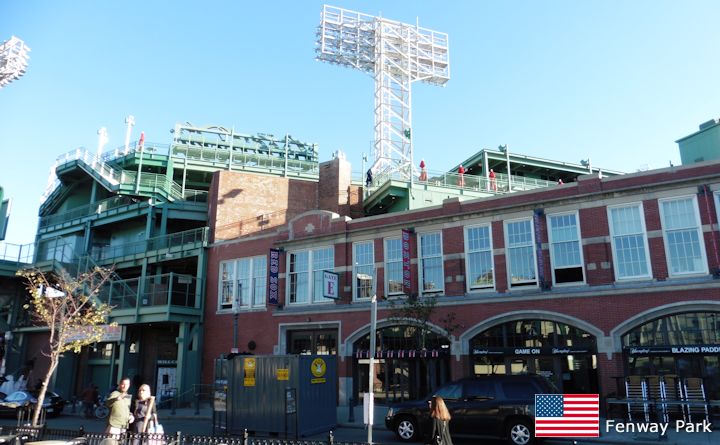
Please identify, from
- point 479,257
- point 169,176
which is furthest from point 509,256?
point 169,176

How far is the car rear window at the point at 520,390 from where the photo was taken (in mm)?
14430

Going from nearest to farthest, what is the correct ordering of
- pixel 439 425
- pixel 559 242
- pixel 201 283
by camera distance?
pixel 439 425, pixel 559 242, pixel 201 283

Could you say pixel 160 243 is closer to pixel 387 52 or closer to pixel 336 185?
pixel 336 185

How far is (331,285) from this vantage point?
86.8ft

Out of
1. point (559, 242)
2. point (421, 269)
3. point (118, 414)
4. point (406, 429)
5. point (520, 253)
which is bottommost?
point (406, 429)

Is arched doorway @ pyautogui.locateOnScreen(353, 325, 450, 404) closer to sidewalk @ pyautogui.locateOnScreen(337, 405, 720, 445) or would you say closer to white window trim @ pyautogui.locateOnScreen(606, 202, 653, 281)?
white window trim @ pyautogui.locateOnScreen(606, 202, 653, 281)

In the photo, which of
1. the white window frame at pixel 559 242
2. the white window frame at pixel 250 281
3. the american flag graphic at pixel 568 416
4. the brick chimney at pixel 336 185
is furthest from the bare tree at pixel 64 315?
the white window frame at pixel 559 242

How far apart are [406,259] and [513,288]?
481 cm

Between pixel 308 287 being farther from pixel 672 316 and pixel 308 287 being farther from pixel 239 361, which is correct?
pixel 672 316

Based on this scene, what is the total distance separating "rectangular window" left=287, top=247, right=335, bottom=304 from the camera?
1106 inches

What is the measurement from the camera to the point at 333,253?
28.0 meters

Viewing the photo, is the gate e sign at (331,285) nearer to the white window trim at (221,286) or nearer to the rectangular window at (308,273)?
the rectangular window at (308,273)

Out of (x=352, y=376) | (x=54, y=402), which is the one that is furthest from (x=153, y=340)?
(x=352, y=376)

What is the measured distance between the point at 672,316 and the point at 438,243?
30.8 feet
